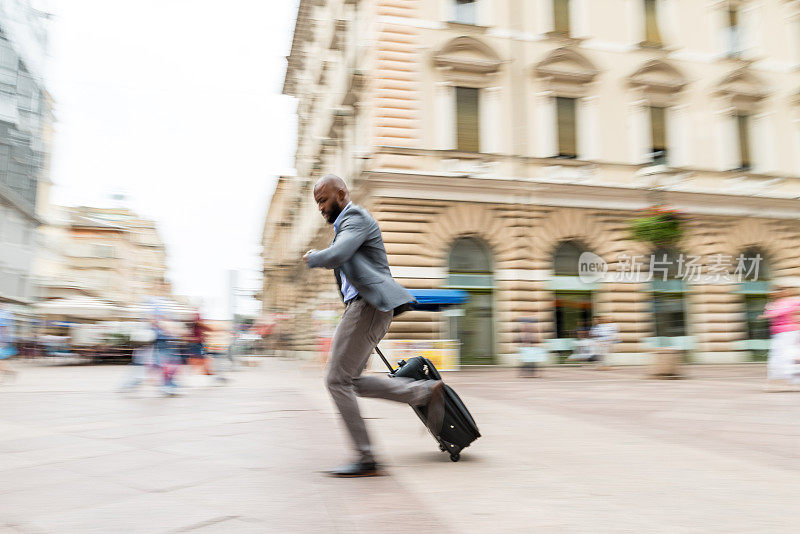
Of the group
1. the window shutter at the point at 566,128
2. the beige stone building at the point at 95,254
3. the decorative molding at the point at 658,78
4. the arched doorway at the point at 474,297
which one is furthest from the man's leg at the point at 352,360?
the beige stone building at the point at 95,254

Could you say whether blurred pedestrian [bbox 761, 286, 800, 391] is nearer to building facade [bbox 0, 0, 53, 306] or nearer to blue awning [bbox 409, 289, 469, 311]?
blue awning [bbox 409, 289, 469, 311]

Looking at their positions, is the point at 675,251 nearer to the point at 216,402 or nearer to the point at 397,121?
the point at 397,121

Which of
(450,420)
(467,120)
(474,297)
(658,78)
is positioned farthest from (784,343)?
(658,78)

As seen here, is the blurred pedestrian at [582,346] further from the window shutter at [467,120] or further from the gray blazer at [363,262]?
the gray blazer at [363,262]

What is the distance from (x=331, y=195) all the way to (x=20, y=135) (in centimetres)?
3928

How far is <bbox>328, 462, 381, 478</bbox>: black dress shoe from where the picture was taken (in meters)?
4.13

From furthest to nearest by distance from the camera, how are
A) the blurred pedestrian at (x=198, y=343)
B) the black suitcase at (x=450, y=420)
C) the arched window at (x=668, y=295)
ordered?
the arched window at (x=668, y=295) → the blurred pedestrian at (x=198, y=343) → the black suitcase at (x=450, y=420)

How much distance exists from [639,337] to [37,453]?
58.7 ft

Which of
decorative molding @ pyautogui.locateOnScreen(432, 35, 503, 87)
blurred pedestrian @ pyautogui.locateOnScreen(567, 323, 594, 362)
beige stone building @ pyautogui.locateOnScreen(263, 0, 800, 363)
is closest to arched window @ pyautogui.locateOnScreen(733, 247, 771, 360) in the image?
beige stone building @ pyautogui.locateOnScreen(263, 0, 800, 363)

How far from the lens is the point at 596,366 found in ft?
62.7

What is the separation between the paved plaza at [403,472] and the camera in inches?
126

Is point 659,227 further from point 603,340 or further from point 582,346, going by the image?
point 582,346

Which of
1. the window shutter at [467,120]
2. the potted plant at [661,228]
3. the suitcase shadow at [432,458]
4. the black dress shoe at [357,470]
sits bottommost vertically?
the suitcase shadow at [432,458]

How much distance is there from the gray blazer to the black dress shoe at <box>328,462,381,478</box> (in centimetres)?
93
